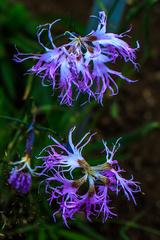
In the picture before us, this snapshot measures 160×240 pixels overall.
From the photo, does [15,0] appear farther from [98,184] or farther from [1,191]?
[98,184]

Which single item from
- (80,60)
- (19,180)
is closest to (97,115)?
(19,180)

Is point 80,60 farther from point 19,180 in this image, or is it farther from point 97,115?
point 97,115

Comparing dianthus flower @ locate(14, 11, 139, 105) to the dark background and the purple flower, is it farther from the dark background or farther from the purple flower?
the dark background

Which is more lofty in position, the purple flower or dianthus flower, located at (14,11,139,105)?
dianthus flower, located at (14,11,139,105)

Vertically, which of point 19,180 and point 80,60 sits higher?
point 80,60

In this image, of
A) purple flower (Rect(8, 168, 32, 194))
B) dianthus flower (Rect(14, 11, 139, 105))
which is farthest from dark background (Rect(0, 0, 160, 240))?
dianthus flower (Rect(14, 11, 139, 105))

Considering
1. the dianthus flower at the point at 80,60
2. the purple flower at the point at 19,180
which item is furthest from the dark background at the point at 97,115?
the dianthus flower at the point at 80,60
